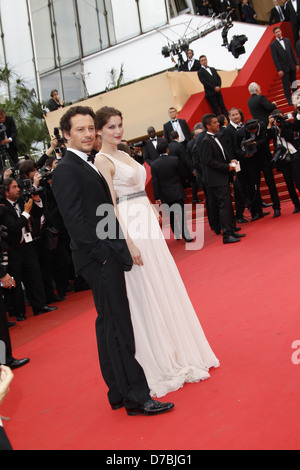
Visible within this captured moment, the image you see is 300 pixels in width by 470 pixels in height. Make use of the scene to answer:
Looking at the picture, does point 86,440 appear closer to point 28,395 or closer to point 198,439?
point 198,439

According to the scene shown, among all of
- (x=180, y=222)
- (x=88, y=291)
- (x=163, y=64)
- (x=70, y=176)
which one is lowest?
(x=88, y=291)

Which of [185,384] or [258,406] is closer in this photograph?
[258,406]

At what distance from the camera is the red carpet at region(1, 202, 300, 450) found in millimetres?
2713

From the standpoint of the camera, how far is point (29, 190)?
6523mm

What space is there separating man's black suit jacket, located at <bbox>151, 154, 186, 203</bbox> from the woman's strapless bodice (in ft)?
17.9

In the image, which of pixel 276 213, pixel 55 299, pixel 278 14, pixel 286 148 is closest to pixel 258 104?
pixel 286 148

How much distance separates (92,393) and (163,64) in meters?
19.1

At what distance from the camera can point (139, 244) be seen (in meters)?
3.54

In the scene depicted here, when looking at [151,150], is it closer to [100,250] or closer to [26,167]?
[26,167]

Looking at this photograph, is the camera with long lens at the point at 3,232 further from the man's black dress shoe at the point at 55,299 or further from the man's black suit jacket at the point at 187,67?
the man's black suit jacket at the point at 187,67

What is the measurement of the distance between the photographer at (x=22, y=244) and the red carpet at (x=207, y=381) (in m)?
0.35

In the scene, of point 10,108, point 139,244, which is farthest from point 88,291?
point 10,108

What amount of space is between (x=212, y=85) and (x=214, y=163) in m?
5.20

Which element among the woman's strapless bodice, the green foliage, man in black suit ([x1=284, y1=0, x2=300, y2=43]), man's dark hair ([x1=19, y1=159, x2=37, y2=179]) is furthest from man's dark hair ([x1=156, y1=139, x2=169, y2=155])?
the green foliage
